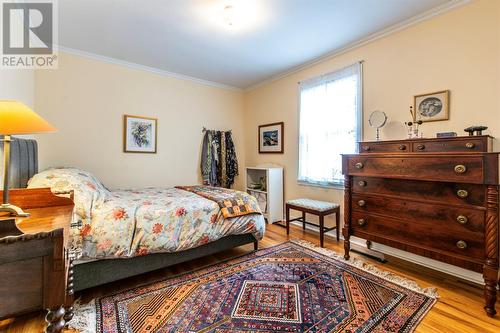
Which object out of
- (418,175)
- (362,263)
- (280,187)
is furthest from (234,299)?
(280,187)

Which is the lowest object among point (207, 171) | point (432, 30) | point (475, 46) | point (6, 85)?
point (207, 171)

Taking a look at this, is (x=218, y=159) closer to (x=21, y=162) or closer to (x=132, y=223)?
(x=132, y=223)

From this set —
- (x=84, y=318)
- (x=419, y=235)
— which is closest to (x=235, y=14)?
(x=419, y=235)

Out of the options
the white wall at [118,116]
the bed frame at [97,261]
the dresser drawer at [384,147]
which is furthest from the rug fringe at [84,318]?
the dresser drawer at [384,147]

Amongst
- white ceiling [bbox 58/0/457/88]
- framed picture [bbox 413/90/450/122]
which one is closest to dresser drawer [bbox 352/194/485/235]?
framed picture [bbox 413/90/450/122]

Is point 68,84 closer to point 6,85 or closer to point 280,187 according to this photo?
point 6,85

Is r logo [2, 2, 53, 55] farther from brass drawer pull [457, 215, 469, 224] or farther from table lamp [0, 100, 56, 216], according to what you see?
brass drawer pull [457, 215, 469, 224]

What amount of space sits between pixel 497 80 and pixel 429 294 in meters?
1.88

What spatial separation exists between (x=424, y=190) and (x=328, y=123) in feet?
5.30

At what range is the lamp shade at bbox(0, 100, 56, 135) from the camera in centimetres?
116

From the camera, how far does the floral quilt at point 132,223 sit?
1.85m

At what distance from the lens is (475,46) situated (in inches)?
86.1

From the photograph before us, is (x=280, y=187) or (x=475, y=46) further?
(x=280, y=187)

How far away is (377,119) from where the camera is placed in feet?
8.95
